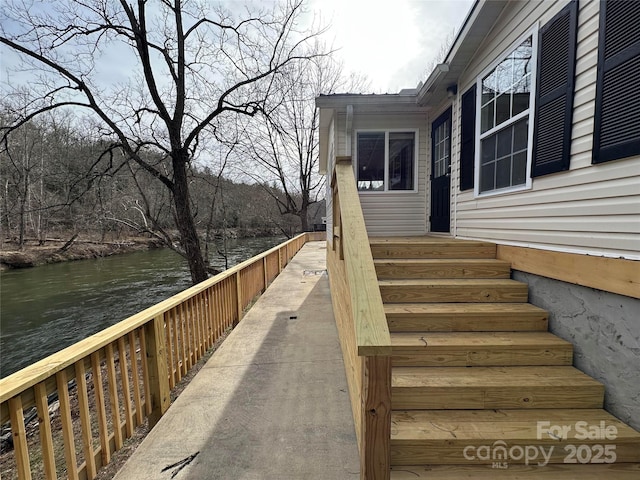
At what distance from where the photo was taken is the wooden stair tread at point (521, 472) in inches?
58.4

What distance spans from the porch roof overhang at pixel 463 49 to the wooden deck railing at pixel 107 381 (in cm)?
388

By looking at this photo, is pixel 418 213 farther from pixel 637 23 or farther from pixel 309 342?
pixel 637 23

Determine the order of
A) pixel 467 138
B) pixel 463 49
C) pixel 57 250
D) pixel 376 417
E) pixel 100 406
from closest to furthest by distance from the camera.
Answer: pixel 376 417 → pixel 100 406 → pixel 463 49 → pixel 467 138 → pixel 57 250

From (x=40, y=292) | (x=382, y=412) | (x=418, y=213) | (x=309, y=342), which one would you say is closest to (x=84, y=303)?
(x=40, y=292)

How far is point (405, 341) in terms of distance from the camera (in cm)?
210

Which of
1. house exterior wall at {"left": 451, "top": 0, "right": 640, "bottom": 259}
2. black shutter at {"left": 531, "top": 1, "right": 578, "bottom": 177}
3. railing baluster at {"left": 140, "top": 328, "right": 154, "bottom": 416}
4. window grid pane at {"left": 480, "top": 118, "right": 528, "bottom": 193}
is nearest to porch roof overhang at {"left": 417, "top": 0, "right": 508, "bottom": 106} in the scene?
house exterior wall at {"left": 451, "top": 0, "right": 640, "bottom": 259}

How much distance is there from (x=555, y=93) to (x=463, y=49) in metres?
1.66

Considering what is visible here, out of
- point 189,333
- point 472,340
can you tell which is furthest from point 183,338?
point 472,340

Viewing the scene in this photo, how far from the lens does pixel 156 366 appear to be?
2.17 meters

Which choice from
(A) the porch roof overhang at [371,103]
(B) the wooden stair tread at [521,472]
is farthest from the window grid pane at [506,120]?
(B) the wooden stair tread at [521,472]

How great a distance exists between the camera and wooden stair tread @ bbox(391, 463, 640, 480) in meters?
1.48

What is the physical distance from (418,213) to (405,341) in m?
3.19

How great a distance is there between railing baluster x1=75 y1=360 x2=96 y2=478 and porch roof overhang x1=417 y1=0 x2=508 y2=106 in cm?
454

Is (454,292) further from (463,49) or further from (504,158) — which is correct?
(463,49)
